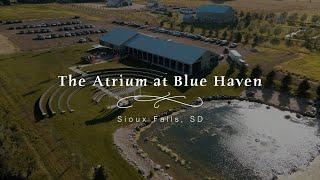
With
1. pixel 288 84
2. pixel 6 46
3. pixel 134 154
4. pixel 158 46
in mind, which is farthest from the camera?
pixel 6 46

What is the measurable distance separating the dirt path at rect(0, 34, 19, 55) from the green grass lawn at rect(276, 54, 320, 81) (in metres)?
63.2

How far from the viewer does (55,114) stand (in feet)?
191

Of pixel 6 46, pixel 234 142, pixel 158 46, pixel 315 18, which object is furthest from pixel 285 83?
pixel 315 18

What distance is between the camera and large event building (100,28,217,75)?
74.8m

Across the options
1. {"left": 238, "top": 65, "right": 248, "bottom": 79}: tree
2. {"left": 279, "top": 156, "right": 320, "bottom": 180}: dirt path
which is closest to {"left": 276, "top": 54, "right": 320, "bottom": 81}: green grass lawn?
{"left": 238, "top": 65, "right": 248, "bottom": 79}: tree

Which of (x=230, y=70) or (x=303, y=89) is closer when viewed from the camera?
(x=303, y=89)

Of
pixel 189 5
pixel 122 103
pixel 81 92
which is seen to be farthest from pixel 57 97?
pixel 189 5

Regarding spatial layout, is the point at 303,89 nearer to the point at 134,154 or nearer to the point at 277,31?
the point at 134,154

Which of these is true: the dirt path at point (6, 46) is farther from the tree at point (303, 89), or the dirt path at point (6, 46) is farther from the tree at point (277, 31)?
the tree at point (277, 31)

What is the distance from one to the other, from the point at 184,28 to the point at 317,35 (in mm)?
39838

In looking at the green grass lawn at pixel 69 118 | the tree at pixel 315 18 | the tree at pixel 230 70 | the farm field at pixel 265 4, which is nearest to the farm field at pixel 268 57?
the tree at pixel 230 70

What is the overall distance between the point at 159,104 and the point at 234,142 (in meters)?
16.0

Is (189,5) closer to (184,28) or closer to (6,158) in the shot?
(184,28)

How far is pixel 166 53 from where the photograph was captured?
77500 millimetres
